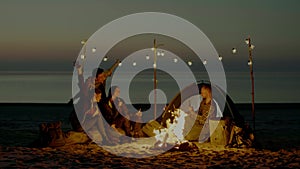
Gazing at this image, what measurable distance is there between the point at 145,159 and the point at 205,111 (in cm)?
365

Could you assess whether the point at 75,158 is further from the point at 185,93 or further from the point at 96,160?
the point at 185,93

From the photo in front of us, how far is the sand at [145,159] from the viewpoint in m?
8.96

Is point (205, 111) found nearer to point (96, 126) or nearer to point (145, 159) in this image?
point (96, 126)

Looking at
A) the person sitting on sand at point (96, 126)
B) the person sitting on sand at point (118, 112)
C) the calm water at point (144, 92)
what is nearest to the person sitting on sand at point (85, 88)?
the person sitting on sand at point (96, 126)

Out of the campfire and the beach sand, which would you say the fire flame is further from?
the beach sand

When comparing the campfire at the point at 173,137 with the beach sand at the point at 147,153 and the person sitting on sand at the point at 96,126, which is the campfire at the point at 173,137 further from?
the person sitting on sand at the point at 96,126

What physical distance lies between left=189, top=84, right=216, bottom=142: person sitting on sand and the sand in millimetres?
1434

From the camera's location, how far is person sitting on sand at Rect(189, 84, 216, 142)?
41.6 feet

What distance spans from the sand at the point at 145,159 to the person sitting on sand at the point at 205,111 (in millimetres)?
1434

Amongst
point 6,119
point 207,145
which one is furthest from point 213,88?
point 6,119

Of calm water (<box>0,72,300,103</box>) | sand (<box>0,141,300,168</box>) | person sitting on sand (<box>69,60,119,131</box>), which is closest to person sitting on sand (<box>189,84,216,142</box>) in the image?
sand (<box>0,141,300,168</box>)

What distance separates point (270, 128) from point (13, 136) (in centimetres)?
825

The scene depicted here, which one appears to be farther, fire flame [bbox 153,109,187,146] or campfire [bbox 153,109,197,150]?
fire flame [bbox 153,109,187,146]

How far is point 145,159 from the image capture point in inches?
384
